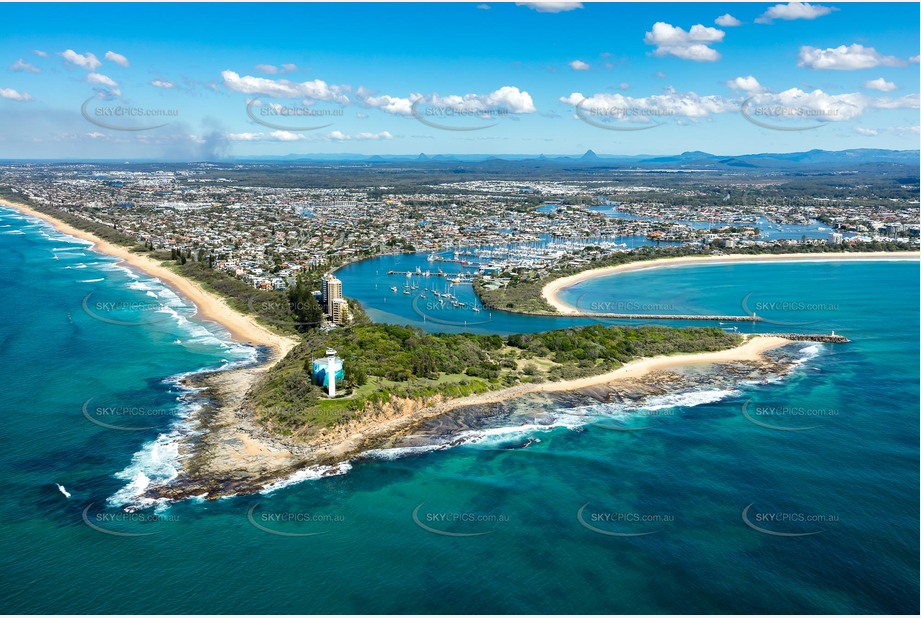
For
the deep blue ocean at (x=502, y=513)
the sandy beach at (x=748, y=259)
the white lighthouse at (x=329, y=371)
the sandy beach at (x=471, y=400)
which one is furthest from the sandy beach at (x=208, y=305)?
→ the sandy beach at (x=748, y=259)

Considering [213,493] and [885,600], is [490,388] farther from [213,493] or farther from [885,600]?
[885,600]

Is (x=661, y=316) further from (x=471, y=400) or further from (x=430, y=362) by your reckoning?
(x=471, y=400)

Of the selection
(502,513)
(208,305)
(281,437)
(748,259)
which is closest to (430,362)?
(281,437)

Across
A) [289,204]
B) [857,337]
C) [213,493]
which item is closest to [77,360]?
[213,493]

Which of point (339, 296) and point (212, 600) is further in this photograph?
point (339, 296)

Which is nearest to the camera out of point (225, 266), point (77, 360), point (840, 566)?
point (840, 566)

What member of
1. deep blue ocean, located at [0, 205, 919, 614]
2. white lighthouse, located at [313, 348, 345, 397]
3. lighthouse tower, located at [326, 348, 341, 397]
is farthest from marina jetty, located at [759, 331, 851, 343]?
lighthouse tower, located at [326, 348, 341, 397]

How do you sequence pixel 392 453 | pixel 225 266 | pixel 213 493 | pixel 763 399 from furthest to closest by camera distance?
pixel 225 266, pixel 763 399, pixel 392 453, pixel 213 493
